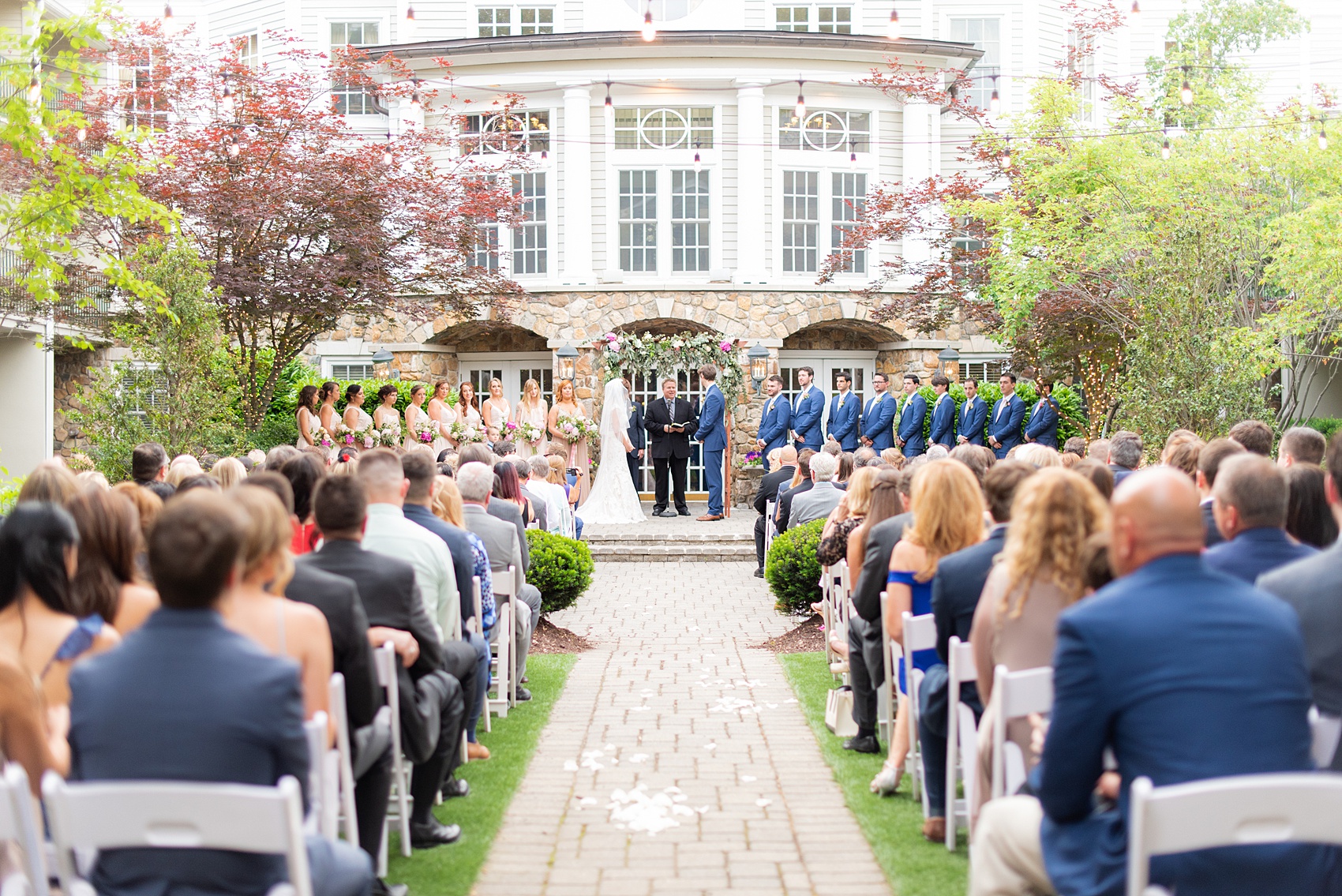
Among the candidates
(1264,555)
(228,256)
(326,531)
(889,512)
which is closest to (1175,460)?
(889,512)

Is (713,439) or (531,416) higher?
(531,416)

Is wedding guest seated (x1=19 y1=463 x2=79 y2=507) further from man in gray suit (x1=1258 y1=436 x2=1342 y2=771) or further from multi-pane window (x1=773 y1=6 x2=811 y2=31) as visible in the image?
multi-pane window (x1=773 y1=6 x2=811 y2=31)

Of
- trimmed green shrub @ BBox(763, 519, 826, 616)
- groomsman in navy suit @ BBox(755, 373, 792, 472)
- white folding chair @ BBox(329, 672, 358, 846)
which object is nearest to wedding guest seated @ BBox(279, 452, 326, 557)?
white folding chair @ BBox(329, 672, 358, 846)

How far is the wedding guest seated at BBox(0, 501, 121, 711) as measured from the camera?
11.1 ft

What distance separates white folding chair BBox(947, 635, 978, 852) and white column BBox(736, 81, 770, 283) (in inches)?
681

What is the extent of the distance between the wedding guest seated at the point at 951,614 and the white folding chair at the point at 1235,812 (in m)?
1.86

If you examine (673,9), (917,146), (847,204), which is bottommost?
(847,204)

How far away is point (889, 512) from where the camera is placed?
6.28m

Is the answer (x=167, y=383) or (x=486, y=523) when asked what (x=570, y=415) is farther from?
(x=486, y=523)

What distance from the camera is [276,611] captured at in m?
3.62

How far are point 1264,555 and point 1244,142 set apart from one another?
1549 centimetres

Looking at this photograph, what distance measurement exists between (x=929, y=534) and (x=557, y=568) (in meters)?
4.83

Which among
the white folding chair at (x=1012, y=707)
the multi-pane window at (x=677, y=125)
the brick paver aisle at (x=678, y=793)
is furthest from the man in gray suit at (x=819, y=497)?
the multi-pane window at (x=677, y=125)

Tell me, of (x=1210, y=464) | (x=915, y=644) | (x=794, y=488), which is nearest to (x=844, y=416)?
(x=794, y=488)
